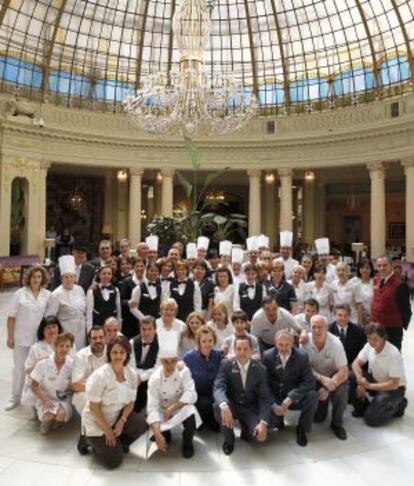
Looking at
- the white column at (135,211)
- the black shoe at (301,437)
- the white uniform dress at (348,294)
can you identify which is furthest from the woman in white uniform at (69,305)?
the white column at (135,211)

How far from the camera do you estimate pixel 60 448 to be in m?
5.30

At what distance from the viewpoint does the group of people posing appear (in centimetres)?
520

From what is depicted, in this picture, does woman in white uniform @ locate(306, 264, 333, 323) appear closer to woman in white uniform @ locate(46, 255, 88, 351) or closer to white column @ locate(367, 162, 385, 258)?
woman in white uniform @ locate(46, 255, 88, 351)

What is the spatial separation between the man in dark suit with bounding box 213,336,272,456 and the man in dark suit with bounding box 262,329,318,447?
0.20 m

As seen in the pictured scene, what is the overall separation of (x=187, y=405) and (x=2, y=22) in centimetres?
2176

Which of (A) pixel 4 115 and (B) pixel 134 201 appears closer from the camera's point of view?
(A) pixel 4 115

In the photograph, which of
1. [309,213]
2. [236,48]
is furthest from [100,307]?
[309,213]

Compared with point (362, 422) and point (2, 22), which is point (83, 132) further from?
point (362, 422)

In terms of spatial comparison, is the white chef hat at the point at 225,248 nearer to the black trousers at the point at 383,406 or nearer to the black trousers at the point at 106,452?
the black trousers at the point at 383,406

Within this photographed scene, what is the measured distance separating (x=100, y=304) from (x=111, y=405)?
2459 millimetres

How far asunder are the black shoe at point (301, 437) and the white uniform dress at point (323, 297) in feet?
8.84

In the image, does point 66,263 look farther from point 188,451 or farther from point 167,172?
point 167,172

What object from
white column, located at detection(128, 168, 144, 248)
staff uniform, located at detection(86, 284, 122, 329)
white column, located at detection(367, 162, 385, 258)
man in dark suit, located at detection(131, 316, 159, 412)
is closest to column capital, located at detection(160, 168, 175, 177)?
white column, located at detection(128, 168, 144, 248)

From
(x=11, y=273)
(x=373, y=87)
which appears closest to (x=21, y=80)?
(x=11, y=273)
